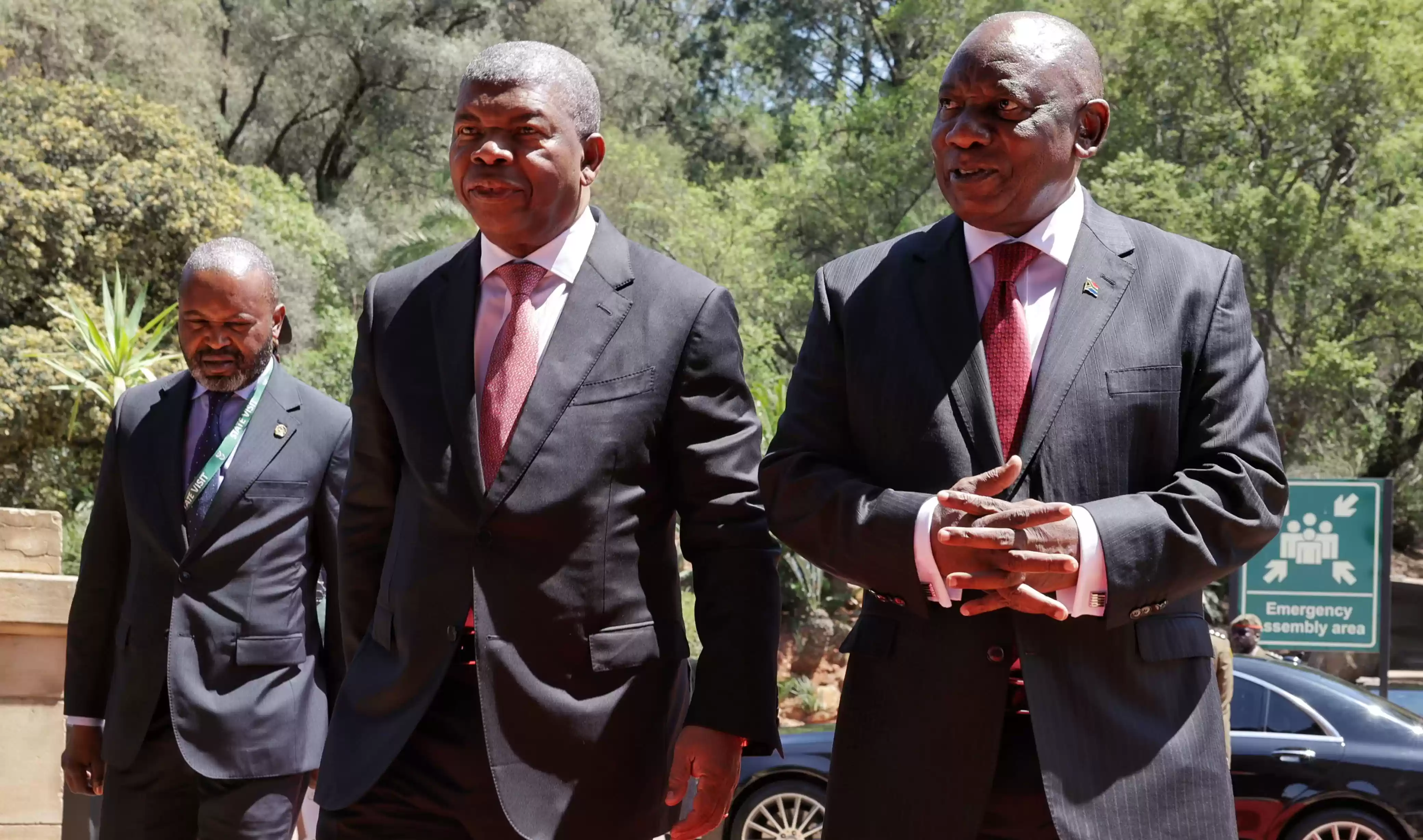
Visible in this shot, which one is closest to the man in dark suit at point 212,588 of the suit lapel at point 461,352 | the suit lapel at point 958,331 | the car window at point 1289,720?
the suit lapel at point 461,352

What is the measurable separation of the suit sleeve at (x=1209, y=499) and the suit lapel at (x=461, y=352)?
1283 mm

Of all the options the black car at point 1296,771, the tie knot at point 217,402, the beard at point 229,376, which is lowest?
the black car at point 1296,771

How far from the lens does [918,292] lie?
125 inches

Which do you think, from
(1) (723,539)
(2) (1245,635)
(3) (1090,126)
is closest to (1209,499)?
(3) (1090,126)

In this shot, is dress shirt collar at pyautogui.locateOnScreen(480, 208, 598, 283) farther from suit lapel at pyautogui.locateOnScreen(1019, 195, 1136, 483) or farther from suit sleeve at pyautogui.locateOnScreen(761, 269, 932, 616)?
suit lapel at pyautogui.locateOnScreen(1019, 195, 1136, 483)

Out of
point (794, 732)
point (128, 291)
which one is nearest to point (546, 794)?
point (794, 732)

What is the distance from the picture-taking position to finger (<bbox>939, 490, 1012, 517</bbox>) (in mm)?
2752

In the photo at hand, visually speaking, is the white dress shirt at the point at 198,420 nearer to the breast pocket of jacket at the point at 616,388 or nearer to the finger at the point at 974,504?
the breast pocket of jacket at the point at 616,388

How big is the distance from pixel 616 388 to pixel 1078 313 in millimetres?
1013

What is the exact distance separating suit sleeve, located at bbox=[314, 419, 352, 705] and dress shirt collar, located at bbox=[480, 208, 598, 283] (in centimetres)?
165

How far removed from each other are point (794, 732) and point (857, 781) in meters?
7.11

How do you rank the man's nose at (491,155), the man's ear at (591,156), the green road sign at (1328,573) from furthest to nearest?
the green road sign at (1328,573) < the man's ear at (591,156) < the man's nose at (491,155)

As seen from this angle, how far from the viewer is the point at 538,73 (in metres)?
3.53

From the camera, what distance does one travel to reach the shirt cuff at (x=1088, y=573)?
9.17 feet
